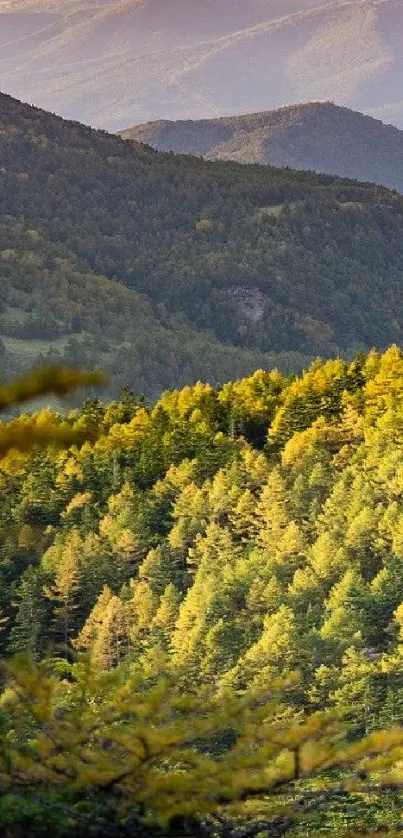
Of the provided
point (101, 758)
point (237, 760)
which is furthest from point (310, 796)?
point (101, 758)

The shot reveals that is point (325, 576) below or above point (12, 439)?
below

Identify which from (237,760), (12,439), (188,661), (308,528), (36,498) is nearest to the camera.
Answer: (12,439)

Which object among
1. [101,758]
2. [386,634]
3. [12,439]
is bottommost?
[386,634]

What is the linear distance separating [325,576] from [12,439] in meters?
75.0

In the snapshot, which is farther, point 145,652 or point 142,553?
→ point 142,553

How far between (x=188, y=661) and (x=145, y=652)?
3436 millimetres

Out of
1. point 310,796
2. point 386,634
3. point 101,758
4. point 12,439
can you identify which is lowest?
point 386,634

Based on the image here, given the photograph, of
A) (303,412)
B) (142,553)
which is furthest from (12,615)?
(303,412)

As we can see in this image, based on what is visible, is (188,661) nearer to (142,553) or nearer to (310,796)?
(142,553)

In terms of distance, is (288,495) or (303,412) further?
(303,412)

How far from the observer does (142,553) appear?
105938 millimetres

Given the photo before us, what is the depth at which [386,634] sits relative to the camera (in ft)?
274

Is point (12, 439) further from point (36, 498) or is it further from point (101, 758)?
point (36, 498)

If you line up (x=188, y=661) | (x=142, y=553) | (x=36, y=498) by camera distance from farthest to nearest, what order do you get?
1. (x=36, y=498)
2. (x=142, y=553)
3. (x=188, y=661)
